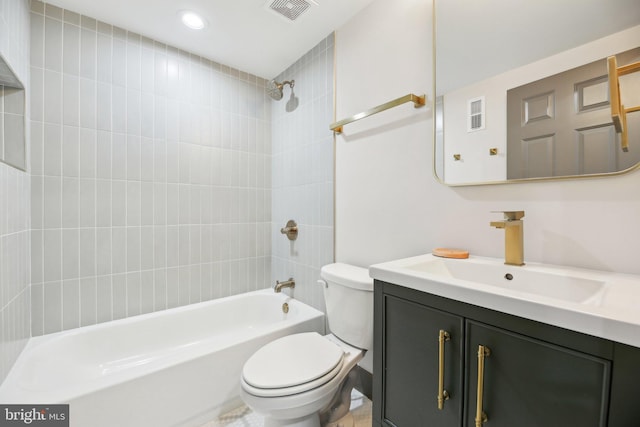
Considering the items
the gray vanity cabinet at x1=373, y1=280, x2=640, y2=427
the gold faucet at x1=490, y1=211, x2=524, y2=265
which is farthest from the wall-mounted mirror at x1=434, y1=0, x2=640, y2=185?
the gray vanity cabinet at x1=373, y1=280, x2=640, y2=427

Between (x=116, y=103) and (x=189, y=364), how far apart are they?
1632 millimetres

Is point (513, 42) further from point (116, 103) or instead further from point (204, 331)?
point (204, 331)

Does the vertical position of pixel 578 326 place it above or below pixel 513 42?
below

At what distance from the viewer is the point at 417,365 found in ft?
2.68

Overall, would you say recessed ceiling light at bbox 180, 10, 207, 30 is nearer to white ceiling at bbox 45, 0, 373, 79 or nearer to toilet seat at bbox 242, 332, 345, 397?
white ceiling at bbox 45, 0, 373, 79

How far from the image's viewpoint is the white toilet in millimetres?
1047

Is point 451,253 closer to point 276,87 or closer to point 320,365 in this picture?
point 320,365

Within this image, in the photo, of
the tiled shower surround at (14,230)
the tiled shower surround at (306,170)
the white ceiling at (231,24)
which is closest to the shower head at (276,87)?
the tiled shower surround at (306,170)

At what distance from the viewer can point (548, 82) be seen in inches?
36.2

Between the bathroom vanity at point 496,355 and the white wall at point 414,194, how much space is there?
0.45 ft

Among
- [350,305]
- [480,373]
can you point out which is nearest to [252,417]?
[350,305]

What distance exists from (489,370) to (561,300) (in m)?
0.23

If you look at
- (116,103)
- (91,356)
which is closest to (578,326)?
(91,356)

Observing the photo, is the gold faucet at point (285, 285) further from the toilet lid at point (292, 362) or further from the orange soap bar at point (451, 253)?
the orange soap bar at point (451, 253)
